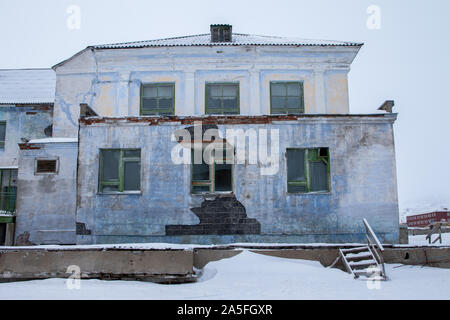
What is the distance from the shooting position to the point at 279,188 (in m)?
12.3

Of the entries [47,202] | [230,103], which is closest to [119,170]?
[47,202]

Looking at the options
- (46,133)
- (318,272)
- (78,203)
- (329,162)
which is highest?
(46,133)

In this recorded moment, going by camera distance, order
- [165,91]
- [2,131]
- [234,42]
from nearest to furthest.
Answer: [165,91] < [234,42] < [2,131]

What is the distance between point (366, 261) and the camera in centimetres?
972

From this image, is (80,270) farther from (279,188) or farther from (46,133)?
(46,133)

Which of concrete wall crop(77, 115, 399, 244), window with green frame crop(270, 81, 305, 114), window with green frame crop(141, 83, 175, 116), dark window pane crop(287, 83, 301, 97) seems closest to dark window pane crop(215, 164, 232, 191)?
concrete wall crop(77, 115, 399, 244)

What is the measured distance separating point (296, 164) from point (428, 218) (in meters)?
29.2

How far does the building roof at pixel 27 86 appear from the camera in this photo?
72.5 feet

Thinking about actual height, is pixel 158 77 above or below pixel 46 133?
above

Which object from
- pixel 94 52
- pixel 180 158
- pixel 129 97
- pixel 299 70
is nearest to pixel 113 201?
pixel 180 158

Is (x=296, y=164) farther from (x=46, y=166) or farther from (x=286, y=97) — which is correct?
(x=46, y=166)

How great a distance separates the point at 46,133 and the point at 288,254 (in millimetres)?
16345

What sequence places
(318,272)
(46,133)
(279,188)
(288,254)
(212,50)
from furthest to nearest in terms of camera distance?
(46,133) → (212,50) → (279,188) → (288,254) → (318,272)

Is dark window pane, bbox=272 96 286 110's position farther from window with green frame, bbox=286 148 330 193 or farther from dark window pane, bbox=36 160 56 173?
dark window pane, bbox=36 160 56 173
